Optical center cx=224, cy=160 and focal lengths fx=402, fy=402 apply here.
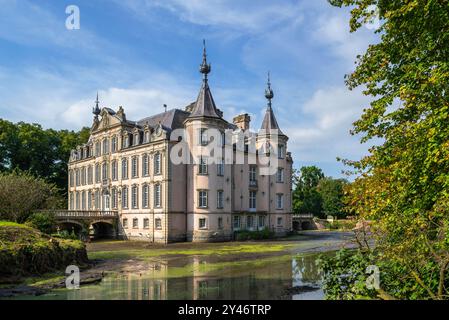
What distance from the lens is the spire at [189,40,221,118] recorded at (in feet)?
124

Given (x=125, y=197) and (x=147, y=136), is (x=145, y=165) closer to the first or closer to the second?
(x=147, y=136)

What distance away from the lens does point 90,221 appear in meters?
41.2

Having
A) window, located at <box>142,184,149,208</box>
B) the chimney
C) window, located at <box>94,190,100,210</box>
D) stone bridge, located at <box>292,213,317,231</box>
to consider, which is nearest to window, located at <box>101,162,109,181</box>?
window, located at <box>94,190,100,210</box>

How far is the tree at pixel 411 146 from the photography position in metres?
8.17

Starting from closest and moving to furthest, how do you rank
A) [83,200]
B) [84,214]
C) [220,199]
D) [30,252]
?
[30,252]
[220,199]
[84,214]
[83,200]

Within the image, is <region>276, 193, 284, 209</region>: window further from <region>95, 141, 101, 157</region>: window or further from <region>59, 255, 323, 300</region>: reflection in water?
<region>59, 255, 323, 300</region>: reflection in water

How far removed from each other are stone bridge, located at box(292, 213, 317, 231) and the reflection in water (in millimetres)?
40965

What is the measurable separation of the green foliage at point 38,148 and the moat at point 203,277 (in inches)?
1309

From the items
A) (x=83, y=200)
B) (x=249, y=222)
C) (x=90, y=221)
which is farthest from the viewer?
(x=83, y=200)

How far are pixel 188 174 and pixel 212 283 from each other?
23.1m

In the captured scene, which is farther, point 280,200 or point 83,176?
point 83,176

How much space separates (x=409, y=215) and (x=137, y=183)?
34.7 m

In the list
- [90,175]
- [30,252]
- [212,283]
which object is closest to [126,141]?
[90,175]

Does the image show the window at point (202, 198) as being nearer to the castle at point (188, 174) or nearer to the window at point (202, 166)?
the castle at point (188, 174)
